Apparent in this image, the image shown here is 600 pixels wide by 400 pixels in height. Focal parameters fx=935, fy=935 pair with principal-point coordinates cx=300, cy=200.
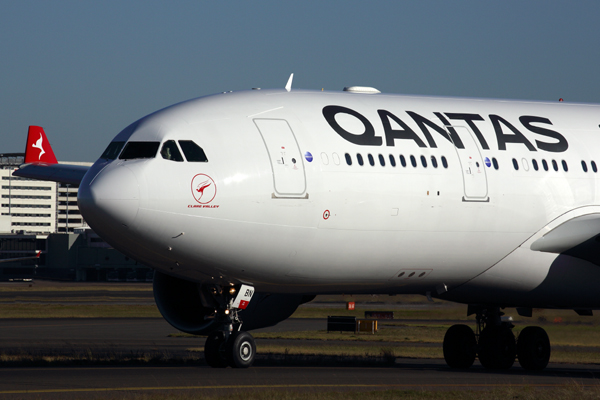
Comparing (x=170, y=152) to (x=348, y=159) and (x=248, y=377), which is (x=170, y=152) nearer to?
(x=348, y=159)

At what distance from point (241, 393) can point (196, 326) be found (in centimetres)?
564

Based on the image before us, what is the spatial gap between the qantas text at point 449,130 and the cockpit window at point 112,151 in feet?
12.9

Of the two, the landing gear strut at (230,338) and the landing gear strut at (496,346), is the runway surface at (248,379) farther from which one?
the landing gear strut at (496,346)

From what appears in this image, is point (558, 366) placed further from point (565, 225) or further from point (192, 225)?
point (192, 225)

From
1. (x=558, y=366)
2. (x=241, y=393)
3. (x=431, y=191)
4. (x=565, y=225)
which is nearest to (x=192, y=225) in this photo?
(x=241, y=393)

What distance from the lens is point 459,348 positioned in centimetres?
2194

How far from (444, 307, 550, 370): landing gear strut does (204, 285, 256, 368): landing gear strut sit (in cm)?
647

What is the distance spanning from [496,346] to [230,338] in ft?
24.6

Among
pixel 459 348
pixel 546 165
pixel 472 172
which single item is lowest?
pixel 459 348

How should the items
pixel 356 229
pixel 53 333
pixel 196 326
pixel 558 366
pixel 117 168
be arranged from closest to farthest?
1. pixel 117 168
2. pixel 356 229
3. pixel 196 326
4. pixel 558 366
5. pixel 53 333

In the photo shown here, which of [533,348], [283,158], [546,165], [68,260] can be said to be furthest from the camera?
[68,260]

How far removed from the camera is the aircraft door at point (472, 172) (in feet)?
60.9

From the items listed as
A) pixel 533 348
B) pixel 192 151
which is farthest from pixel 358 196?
pixel 533 348

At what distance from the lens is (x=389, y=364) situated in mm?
22781
